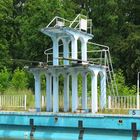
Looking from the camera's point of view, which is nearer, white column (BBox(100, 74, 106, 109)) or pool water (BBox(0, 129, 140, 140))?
pool water (BBox(0, 129, 140, 140))

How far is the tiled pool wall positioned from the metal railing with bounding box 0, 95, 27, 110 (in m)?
1.96

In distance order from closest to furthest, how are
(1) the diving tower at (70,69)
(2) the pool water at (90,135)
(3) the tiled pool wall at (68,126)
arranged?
(3) the tiled pool wall at (68,126), (2) the pool water at (90,135), (1) the diving tower at (70,69)

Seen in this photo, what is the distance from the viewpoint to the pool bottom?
2233 cm

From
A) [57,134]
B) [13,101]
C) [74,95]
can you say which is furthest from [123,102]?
[13,101]

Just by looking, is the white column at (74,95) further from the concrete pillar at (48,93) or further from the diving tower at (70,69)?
the concrete pillar at (48,93)

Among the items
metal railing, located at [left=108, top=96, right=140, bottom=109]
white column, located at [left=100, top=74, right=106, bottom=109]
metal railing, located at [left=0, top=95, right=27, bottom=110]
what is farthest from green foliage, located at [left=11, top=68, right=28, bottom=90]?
metal railing, located at [left=108, top=96, right=140, bottom=109]

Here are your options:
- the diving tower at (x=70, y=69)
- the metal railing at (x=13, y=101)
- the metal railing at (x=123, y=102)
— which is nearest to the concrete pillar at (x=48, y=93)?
the diving tower at (x=70, y=69)

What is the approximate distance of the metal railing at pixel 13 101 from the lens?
27217mm

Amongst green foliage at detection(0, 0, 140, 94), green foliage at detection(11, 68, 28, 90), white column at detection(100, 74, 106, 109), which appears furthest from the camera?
green foliage at detection(0, 0, 140, 94)

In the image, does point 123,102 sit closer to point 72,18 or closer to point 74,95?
point 74,95

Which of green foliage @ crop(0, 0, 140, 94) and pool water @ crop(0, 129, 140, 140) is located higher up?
green foliage @ crop(0, 0, 140, 94)

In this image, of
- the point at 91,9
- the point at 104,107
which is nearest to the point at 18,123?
the point at 104,107

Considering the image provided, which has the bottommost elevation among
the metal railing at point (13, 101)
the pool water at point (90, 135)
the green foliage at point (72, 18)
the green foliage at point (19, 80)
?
the pool water at point (90, 135)

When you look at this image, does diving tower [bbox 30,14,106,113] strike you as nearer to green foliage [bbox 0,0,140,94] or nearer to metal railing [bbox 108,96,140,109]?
metal railing [bbox 108,96,140,109]
